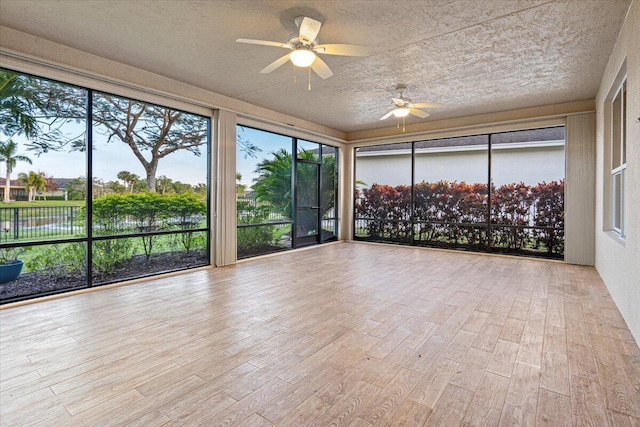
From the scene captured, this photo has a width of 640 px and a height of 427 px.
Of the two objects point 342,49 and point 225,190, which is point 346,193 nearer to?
point 225,190

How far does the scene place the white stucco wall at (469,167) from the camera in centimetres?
668

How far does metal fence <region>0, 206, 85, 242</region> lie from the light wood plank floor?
82cm

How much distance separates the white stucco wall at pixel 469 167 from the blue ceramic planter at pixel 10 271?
7177 mm

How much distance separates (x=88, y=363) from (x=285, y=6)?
10.9 feet

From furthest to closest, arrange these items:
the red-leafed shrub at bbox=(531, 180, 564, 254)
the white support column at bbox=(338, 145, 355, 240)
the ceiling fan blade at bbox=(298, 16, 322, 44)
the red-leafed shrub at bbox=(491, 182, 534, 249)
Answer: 1. the white support column at bbox=(338, 145, 355, 240)
2. the red-leafed shrub at bbox=(491, 182, 534, 249)
3. the red-leafed shrub at bbox=(531, 180, 564, 254)
4. the ceiling fan blade at bbox=(298, 16, 322, 44)

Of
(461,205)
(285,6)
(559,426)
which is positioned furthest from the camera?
(461,205)

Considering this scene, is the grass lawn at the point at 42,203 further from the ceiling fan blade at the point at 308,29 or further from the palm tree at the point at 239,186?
the ceiling fan blade at the point at 308,29

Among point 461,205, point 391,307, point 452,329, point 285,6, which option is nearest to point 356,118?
point 461,205

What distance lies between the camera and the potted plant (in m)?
3.56

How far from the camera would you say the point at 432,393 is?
78.2 inches

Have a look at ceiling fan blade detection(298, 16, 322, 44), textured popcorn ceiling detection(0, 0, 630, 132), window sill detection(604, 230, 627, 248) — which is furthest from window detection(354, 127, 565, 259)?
ceiling fan blade detection(298, 16, 322, 44)

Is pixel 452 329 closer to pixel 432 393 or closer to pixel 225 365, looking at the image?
pixel 432 393

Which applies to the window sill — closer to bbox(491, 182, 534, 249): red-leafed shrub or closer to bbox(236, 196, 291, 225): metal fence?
bbox(491, 182, 534, 249): red-leafed shrub

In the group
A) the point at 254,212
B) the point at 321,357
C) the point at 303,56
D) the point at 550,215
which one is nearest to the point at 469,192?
the point at 550,215
